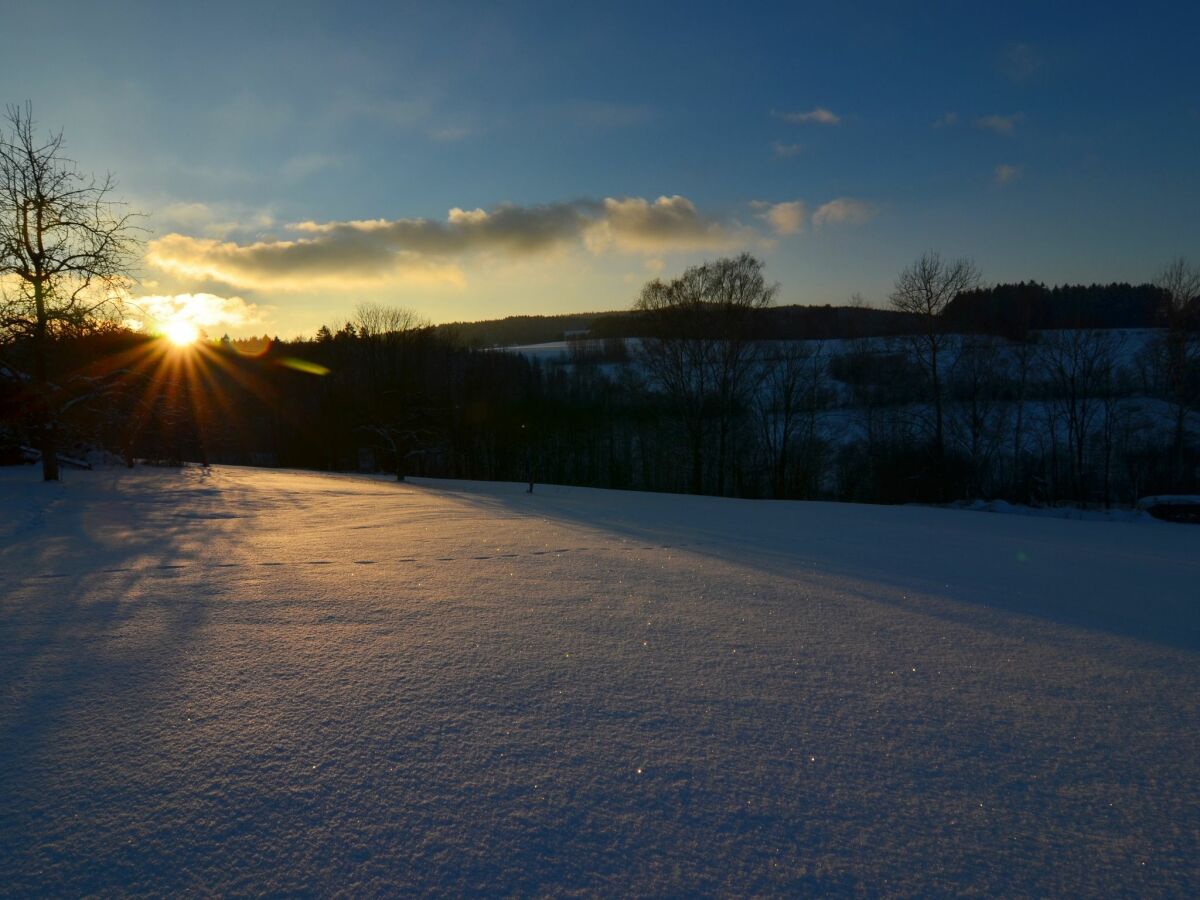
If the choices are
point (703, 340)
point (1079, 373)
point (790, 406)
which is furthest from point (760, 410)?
point (1079, 373)

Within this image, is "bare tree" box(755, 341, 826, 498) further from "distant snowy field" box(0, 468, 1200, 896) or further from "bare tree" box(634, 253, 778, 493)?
"distant snowy field" box(0, 468, 1200, 896)

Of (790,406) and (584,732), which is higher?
(790,406)

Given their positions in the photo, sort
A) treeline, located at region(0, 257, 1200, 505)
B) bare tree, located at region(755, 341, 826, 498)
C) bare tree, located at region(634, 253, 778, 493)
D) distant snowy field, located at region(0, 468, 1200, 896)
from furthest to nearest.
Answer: bare tree, located at region(755, 341, 826, 498)
bare tree, located at region(634, 253, 778, 493)
treeline, located at region(0, 257, 1200, 505)
distant snowy field, located at region(0, 468, 1200, 896)

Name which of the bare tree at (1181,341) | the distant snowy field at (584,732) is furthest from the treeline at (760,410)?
the distant snowy field at (584,732)

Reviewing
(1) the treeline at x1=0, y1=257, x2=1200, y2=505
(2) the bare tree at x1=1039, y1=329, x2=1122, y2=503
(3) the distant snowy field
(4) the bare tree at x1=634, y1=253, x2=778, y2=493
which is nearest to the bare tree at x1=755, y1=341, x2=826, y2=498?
(1) the treeline at x1=0, y1=257, x2=1200, y2=505

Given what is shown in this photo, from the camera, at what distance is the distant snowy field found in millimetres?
2010

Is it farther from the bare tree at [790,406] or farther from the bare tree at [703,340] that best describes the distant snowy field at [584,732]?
the bare tree at [790,406]

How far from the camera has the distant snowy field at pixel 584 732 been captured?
2010mm

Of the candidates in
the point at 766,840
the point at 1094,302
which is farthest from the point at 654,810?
the point at 1094,302

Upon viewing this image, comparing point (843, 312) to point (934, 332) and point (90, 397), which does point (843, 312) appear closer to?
point (934, 332)

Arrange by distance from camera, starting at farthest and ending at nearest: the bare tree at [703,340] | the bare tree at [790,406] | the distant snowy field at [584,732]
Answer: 1. the bare tree at [790,406]
2. the bare tree at [703,340]
3. the distant snowy field at [584,732]

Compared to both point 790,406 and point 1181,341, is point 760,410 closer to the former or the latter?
point 790,406

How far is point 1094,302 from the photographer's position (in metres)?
39.8

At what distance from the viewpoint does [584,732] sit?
2.83m
